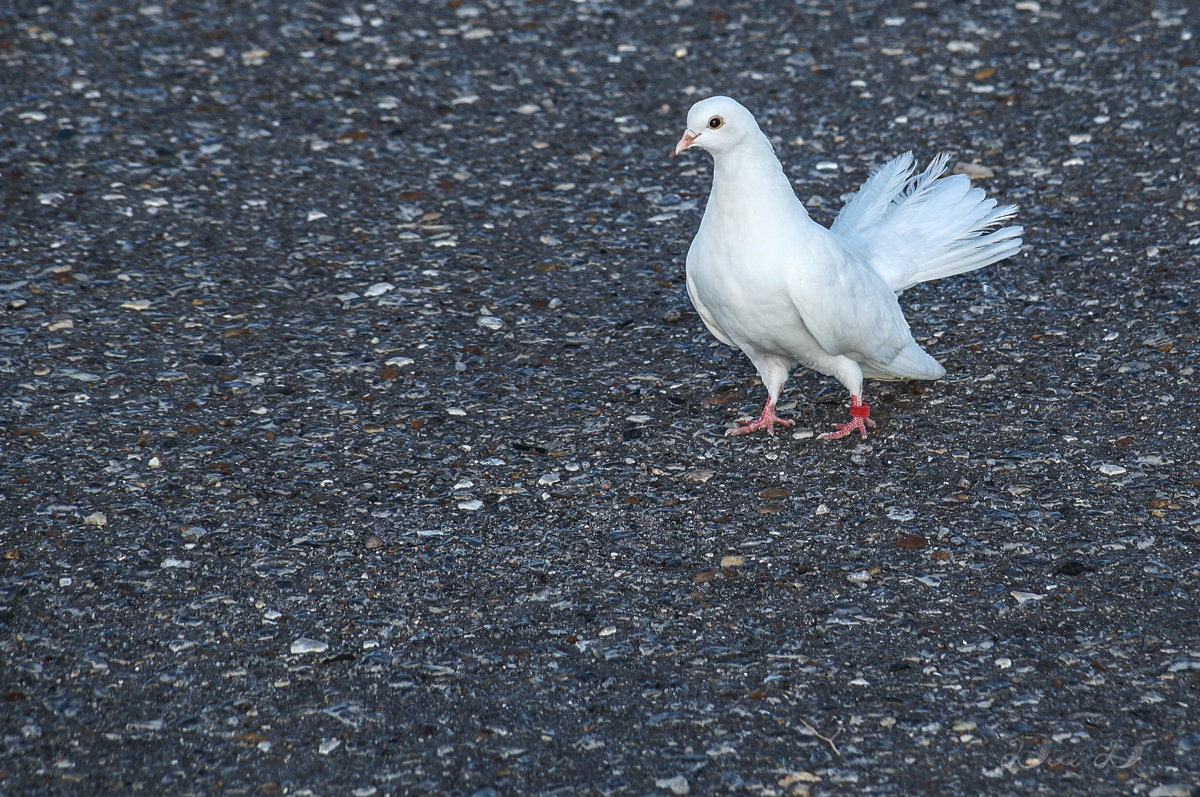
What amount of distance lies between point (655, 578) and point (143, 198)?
440 cm

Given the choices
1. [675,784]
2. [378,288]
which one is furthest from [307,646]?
[378,288]

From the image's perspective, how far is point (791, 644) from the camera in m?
4.27

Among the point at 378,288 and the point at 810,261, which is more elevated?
the point at 810,261

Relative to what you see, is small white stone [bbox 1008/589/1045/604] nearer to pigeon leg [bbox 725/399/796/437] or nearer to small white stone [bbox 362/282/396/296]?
pigeon leg [bbox 725/399/796/437]

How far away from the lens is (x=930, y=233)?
5.88 m

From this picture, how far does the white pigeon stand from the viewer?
5102 mm

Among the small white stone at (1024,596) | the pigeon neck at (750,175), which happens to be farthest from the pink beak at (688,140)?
the small white stone at (1024,596)

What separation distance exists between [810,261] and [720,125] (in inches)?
25.8

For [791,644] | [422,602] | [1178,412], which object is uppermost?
[1178,412]

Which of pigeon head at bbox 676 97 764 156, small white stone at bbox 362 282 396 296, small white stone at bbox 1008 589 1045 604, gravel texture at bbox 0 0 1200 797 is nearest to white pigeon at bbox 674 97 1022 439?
pigeon head at bbox 676 97 764 156

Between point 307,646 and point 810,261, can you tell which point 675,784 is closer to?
point 307,646

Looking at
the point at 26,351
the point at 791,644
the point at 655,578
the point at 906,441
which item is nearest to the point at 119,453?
the point at 26,351

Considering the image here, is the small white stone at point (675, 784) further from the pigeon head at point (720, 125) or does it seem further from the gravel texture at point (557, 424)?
the pigeon head at point (720, 125)

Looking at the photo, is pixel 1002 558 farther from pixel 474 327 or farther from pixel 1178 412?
pixel 474 327
